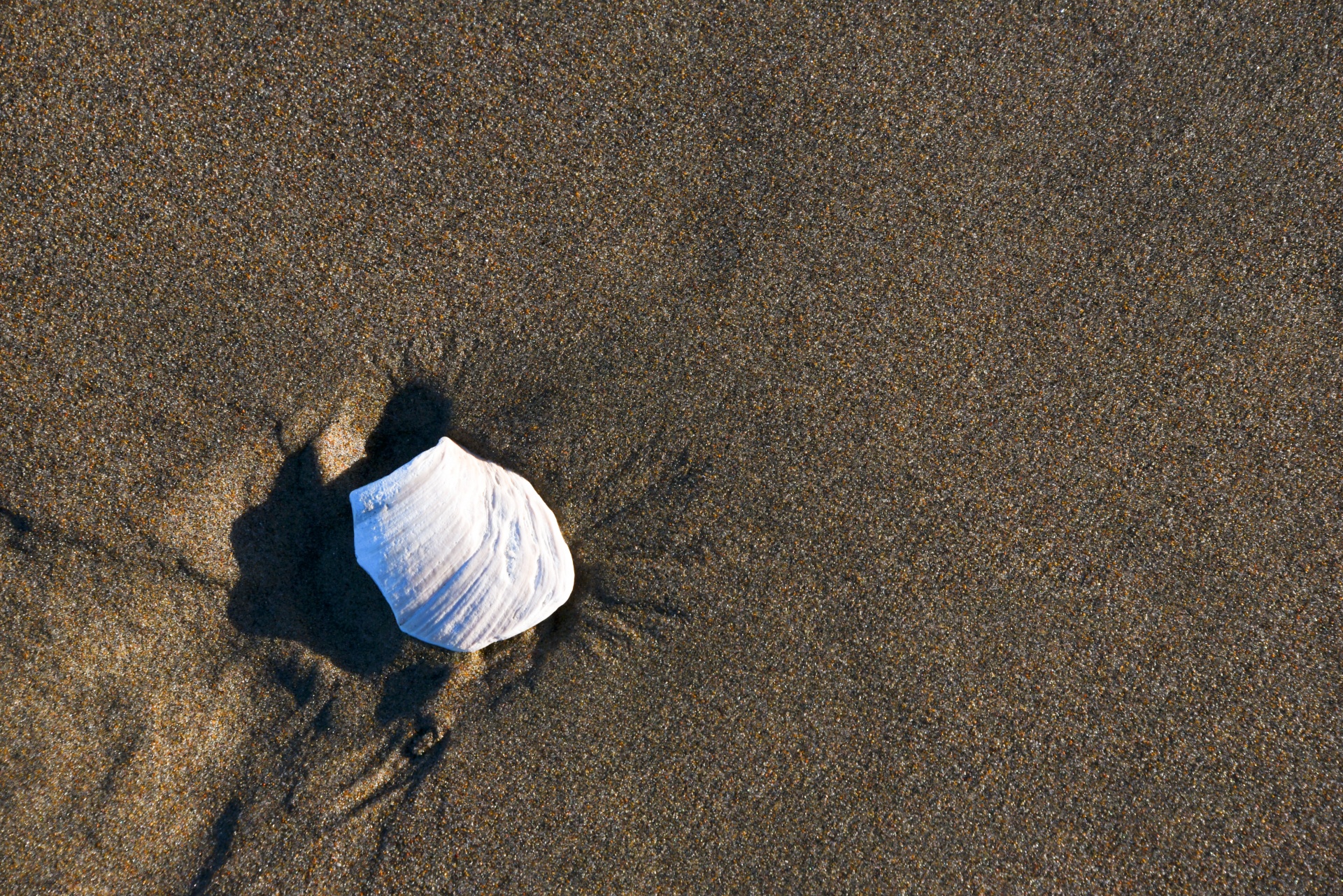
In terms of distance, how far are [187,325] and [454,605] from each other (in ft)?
3.06

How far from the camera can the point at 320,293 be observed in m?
1.72

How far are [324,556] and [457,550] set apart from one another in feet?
1.20

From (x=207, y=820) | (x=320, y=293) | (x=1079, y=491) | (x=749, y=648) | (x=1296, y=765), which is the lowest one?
(x=1296, y=765)

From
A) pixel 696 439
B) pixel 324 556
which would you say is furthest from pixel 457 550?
pixel 696 439

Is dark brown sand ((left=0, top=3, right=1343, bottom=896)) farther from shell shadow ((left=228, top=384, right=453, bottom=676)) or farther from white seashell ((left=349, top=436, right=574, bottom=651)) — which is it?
white seashell ((left=349, top=436, right=574, bottom=651))

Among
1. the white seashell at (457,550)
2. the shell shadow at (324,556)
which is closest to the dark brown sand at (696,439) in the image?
the shell shadow at (324,556)

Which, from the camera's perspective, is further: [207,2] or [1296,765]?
[1296,765]

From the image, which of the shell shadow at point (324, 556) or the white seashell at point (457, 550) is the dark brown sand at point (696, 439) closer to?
the shell shadow at point (324, 556)

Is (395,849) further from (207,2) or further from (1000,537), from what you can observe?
(207,2)

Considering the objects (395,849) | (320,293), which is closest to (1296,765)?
(395,849)

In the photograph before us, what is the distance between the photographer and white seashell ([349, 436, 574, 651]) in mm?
1646

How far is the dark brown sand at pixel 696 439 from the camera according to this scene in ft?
5.55

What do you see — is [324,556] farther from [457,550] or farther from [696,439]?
[696,439]

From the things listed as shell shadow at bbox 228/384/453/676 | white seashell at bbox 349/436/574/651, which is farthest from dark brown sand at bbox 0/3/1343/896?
white seashell at bbox 349/436/574/651
